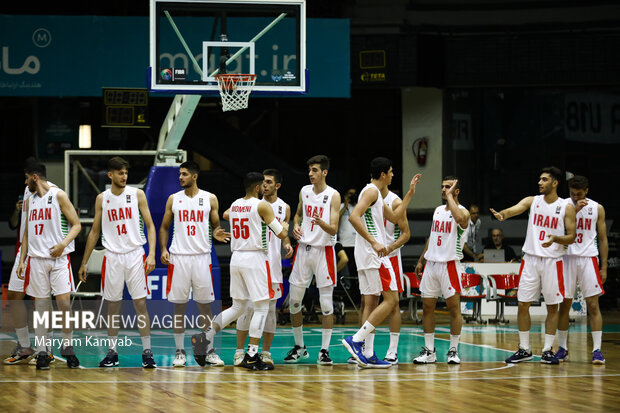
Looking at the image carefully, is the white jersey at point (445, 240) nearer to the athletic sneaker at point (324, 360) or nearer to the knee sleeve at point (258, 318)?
the athletic sneaker at point (324, 360)

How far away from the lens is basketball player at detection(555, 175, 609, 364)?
10.7 meters

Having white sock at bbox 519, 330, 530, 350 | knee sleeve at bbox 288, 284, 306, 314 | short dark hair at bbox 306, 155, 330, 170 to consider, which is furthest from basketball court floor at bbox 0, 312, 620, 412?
short dark hair at bbox 306, 155, 330, 170

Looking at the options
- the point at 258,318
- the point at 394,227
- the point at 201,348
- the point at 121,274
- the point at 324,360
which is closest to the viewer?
the point at 258,318

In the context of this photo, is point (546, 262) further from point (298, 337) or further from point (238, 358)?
point (238, 358)

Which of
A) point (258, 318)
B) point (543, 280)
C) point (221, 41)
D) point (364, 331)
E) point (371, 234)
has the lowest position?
point (364, 331)

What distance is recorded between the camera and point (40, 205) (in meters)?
10.2

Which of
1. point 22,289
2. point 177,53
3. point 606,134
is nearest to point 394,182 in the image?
point 606,134

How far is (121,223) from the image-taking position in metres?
9.99

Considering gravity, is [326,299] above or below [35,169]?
below

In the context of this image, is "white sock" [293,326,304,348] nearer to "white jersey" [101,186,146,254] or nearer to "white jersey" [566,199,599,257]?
"white jersey" [101,186,146,254]

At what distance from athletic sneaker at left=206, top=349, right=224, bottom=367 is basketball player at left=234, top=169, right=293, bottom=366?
0.17 meters

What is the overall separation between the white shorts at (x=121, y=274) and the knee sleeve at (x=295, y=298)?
5.36ft

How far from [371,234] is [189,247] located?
193 centimetres

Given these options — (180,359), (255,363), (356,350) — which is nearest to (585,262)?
(356,350)
